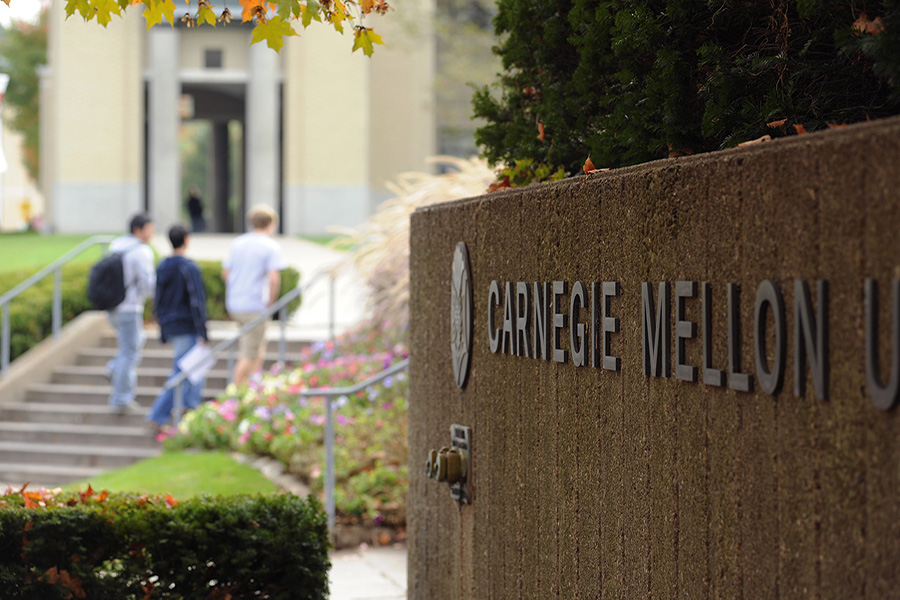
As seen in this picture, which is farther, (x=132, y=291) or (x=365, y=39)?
(x=132, y=291)

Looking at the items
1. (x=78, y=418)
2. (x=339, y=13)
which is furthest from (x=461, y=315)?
(x=78, y=418)

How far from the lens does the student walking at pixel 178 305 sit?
998 cm

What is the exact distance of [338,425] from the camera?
8.42 metres

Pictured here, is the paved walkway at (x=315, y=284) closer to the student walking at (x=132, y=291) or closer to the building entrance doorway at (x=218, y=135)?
the student walking at (x=132, y=291)

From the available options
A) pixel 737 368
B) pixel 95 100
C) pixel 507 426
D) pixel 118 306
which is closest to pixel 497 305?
pixel 507 426

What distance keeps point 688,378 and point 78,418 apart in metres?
9.45

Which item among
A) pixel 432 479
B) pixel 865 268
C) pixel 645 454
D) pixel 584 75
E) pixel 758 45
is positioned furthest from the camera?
pixel 432 479

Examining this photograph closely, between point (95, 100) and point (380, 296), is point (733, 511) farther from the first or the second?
point (95, 100)

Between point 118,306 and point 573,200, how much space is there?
307 inches

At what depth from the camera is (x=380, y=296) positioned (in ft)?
32.0

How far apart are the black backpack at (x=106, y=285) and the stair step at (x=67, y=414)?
1184mm

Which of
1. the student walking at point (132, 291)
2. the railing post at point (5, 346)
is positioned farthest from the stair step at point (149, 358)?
the student walking at point (132, 291)

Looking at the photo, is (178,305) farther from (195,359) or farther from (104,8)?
(104,8)

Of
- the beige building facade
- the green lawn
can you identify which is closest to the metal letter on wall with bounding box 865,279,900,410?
the green lawn
